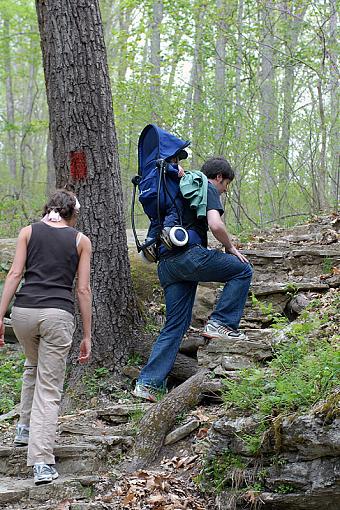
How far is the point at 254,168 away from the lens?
1270 centimetres

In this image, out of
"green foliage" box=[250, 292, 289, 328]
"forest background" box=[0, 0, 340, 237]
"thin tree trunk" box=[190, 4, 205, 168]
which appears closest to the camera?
"green foliage" box=[250, 292, 289, 328]

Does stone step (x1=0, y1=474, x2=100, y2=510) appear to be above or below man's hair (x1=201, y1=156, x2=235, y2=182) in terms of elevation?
below

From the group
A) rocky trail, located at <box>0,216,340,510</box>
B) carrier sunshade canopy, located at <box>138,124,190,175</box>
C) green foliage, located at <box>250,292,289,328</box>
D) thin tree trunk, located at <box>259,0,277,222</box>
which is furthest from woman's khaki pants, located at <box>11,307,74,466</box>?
thin tree trunk, located at <box>259,0,277,222</box>

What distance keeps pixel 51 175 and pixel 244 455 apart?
12.7 m

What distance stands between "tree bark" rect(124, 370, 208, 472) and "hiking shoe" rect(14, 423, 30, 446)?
841mm

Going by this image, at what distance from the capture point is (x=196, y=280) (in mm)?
5898

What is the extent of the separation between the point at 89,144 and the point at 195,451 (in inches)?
130

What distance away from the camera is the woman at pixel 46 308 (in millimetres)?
4602

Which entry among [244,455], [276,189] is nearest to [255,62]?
[276,189]

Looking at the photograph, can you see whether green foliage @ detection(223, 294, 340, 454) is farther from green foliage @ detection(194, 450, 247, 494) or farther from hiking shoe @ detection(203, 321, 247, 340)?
hiking shoe @ detection(203, 321, 247, 340)

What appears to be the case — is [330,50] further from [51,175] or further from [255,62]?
[51,175]

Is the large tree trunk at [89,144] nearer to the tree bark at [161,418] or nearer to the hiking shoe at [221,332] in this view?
the hiking shoe at [221,332]

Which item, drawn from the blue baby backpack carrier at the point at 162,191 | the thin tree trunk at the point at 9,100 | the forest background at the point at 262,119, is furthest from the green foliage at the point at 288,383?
the thin tree trunk at the point at 9,100

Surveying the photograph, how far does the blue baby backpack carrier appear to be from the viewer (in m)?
5.74
